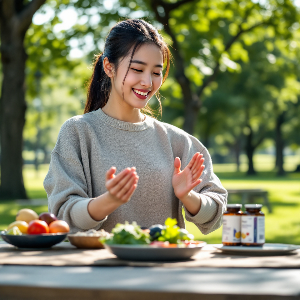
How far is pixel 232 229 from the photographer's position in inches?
103

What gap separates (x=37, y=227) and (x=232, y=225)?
0.90 m

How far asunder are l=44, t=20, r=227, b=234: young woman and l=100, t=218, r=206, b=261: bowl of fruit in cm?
61

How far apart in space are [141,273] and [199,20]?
14.2 meters

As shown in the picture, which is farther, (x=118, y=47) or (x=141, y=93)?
(x=118, y=47)

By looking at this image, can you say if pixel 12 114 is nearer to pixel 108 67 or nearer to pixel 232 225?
pixel 108 67

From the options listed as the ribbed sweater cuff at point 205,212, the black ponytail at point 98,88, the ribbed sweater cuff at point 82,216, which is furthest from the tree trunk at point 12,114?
the ribbed sweater cuff at point 82,216

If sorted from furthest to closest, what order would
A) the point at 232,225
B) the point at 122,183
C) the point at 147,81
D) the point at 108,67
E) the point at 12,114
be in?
the point at 12,114 → the point at 108,67 → the point at 147,81 → the point at 232,225 → the point at 122,183

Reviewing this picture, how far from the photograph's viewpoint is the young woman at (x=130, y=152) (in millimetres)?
3193

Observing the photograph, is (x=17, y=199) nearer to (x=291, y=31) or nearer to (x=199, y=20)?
(x=199, y=20)

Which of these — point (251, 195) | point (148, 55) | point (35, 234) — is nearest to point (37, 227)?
point (35, 234)

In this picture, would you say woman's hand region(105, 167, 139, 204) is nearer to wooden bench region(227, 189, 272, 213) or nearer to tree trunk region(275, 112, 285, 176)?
wooden bench region(227, 189, 272, 213)

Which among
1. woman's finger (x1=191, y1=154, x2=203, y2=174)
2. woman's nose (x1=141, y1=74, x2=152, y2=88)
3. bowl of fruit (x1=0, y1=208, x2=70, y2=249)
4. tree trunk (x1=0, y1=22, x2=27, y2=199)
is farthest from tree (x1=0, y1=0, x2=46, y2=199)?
bowl of fruit (x1=0, y1=208, x2=70, y2=249)

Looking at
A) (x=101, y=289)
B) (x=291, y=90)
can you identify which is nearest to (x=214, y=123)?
(x=291, y=90)

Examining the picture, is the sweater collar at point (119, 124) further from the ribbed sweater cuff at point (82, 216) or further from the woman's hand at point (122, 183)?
the woman's hand at point (122, 183)
